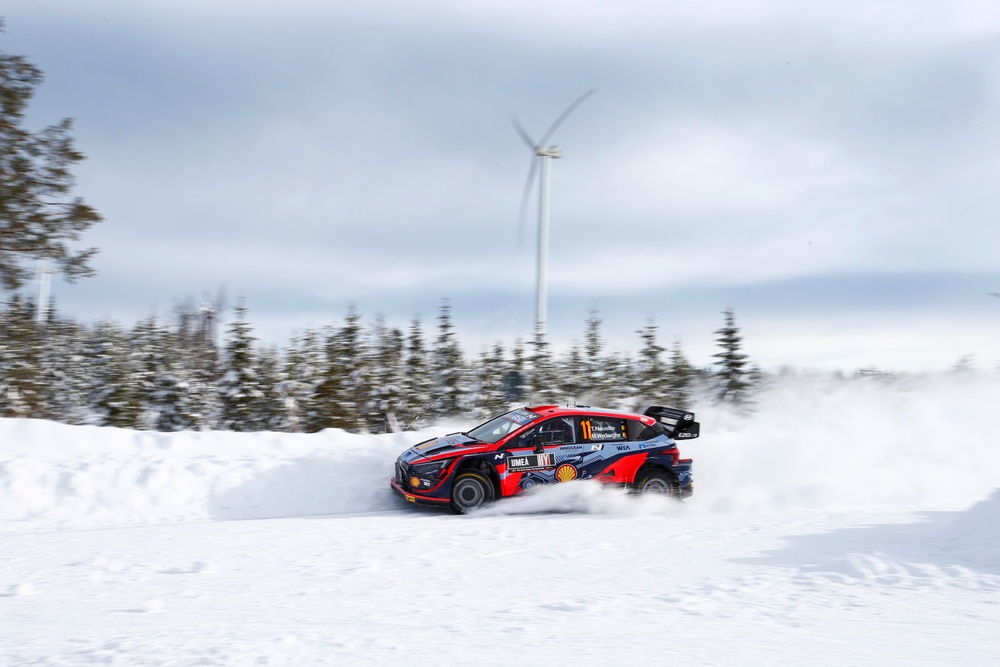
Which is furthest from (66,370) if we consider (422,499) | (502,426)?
(502,426)

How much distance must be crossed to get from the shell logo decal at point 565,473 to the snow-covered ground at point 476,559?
130 mm

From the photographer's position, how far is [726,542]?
8539 mm

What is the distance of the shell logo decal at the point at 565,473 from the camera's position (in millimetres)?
10828

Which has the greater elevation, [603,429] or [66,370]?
[66,370]

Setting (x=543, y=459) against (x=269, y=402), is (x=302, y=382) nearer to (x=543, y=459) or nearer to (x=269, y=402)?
(x=269, y=402)

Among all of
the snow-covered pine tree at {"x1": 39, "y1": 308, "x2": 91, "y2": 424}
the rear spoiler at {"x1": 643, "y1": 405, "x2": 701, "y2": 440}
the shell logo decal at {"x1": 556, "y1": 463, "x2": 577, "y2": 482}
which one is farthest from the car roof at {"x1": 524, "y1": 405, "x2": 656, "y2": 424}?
the snow-covered pine tree at {"x1": 39, "y1": 308, "x2": 91, "y2": 424}

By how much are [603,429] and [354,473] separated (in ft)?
13.5

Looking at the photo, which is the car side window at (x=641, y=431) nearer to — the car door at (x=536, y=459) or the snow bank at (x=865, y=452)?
the car door at (x=536, y=459)

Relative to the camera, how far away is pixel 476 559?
7.82 metres

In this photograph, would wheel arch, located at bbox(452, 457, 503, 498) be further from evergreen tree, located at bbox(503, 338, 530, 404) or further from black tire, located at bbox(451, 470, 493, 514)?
evergreen tree, located at bbox(503, 338, 530, 404)

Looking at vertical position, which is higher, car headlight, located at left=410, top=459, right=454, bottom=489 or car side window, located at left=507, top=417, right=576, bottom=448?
car side window, located at left=507, top=417, right=576, bottom=448

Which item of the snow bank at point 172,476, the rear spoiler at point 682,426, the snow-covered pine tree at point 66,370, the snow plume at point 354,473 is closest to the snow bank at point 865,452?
the snow plume at point 354,473

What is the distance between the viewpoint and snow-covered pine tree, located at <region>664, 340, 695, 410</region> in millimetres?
30289

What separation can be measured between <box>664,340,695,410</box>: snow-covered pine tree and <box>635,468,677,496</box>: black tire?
1918 cm
